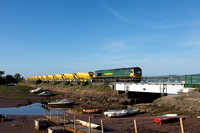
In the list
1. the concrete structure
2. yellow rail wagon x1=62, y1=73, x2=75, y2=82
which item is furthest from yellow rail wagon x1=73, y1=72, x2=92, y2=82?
the concrete structure

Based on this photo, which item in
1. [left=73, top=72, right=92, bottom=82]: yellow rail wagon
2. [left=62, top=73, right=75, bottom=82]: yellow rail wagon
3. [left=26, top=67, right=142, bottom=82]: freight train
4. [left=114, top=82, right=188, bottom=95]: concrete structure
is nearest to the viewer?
[left=114, top=82, right=188, bottom=95]: concrete structure

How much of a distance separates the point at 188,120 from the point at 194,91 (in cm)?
713

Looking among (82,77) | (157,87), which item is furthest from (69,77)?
(157,87)

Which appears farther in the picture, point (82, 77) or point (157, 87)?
point (82, 77)

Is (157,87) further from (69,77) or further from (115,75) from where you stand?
(69,77)

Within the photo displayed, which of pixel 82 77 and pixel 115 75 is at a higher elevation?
pixel 115 75

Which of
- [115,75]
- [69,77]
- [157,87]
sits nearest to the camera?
[157,87]

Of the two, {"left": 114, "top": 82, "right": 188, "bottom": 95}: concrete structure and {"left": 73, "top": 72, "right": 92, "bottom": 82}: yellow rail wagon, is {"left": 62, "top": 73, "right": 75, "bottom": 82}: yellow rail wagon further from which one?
{"left": 114, "top": 82, "right": 188, "bottom": 95}: concrete structure

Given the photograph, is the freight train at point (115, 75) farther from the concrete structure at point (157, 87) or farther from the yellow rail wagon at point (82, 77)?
the concrete structure at point (157, 87)

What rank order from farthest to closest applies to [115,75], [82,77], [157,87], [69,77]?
1. [69,77]
2. [82,77]
3. [115,75]
4. [157,87]

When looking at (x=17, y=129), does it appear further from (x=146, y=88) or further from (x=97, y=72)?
(x=97, y=72)

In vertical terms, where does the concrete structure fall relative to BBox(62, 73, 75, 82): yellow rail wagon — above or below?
below

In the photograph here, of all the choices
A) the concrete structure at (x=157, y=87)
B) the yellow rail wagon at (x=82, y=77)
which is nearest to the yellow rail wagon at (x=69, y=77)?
the yellow rail wagon at (x=82, y=77)

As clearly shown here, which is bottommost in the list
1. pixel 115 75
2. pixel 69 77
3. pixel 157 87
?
pixel 157 87
